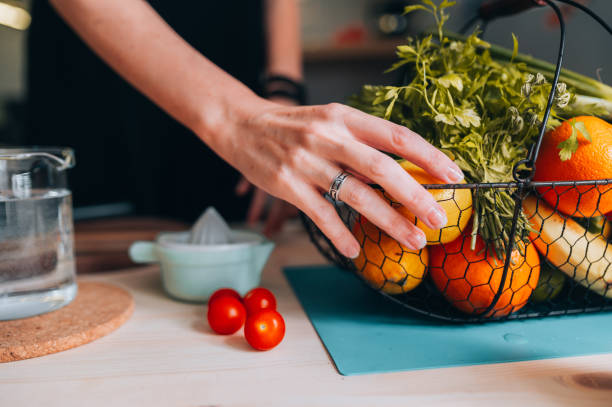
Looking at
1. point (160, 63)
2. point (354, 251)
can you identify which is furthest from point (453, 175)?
point (160, 63)

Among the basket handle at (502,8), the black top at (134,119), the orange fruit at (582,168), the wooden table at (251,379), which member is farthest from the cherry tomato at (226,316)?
the black top at (134,119)

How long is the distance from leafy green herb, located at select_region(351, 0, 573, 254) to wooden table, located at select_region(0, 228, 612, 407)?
14 centimetres

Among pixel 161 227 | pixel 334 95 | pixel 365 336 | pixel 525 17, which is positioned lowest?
pixel 161 227

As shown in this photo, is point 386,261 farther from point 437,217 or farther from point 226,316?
point 226,316

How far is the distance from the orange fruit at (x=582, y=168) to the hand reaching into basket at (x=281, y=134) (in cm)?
14

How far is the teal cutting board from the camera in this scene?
0.46m

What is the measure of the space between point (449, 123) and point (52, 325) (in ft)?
1.72

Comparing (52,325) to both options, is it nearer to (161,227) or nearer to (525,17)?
(161,227)

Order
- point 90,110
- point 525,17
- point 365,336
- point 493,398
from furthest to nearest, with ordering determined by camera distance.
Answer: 1. point 90,110
2. point 525,17
3. point 365,336
4. point 493,398

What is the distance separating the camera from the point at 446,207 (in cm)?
46

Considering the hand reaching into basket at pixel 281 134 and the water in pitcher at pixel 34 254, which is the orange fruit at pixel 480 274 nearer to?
the hand reaching into basket at pixel 281 134

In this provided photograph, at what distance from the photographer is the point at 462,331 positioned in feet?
1.73

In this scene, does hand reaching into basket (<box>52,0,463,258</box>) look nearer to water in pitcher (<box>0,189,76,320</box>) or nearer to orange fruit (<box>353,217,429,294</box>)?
orange fruit (<box>353,217,429,294</box>)

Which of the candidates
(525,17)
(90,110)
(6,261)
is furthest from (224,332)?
(90,110)
